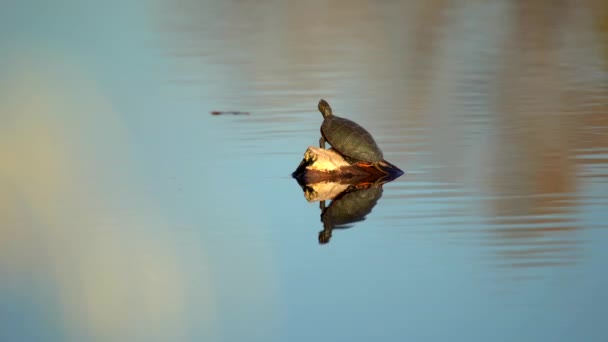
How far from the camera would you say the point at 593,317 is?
5.71 metres

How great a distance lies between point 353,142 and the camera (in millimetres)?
8961

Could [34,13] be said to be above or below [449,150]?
above

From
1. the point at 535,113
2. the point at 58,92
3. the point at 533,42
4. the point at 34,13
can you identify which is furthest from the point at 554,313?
the point at 34,13

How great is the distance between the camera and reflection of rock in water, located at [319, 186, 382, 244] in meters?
7.59

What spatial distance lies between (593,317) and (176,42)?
12536 millimetres

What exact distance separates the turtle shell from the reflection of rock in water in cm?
29

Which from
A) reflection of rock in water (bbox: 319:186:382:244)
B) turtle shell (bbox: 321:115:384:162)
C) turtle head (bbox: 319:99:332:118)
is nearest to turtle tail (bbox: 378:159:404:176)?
turtle shell (bbox: 321:115:384:162)

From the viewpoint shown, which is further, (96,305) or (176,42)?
(176,42)

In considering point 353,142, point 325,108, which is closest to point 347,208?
point 353,142

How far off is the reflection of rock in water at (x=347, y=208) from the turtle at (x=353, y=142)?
0.29 m

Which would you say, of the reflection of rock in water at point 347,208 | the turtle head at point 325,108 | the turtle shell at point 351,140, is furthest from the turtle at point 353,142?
the turtle head at point 325,108

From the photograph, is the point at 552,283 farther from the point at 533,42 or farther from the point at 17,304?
Answer: the point at 533,42

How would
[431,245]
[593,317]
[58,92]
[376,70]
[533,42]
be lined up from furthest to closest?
[533,42], [376,70], [58,92], [431,245], [593,317]

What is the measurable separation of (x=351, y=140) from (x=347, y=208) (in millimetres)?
1036
